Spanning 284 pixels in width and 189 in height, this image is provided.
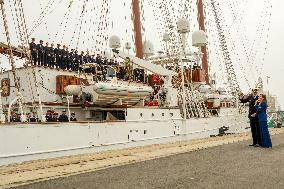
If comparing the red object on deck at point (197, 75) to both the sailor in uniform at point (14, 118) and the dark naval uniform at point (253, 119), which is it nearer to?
the dark naval uniform at point (253, 119)

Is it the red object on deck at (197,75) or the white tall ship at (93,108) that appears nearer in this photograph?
the white tall ship at (93,108)

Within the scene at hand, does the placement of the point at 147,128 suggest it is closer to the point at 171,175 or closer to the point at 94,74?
the point at 94,74

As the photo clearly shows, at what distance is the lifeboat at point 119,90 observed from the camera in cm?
1549

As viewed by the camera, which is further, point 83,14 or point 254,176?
point 83,14


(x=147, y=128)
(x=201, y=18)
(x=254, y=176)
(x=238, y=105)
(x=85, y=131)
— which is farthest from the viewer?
(x=201, y=18)

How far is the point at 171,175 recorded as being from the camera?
570 centimetres

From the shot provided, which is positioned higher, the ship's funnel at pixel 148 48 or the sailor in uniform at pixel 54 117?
the ship's funnel at pixel 148 48

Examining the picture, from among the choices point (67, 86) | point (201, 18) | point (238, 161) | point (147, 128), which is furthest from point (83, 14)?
point (201, 18)

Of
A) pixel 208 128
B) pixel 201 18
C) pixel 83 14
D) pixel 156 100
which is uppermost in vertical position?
pixel 201 18

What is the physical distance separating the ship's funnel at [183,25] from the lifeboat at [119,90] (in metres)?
6.20

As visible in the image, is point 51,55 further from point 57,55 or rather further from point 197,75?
point 197,75

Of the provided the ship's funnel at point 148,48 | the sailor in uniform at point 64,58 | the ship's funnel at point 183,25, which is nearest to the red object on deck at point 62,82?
the sailor in uniform at point 64,58

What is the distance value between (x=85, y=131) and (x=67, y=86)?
302 centimetres

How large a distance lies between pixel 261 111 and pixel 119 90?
6.71 metres
